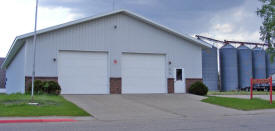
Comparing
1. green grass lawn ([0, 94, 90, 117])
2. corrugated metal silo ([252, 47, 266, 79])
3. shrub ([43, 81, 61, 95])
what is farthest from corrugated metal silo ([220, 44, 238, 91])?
green grass lawn ([0, 94, 90, 117])

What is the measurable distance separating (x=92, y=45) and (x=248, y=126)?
14.3 metres

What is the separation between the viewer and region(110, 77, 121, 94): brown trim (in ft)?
75.1

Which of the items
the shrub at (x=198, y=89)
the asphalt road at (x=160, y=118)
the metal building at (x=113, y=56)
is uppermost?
the metal building at (x=113, y=56)

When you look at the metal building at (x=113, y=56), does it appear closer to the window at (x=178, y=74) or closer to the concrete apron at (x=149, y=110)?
the window at (x=178, y=74)

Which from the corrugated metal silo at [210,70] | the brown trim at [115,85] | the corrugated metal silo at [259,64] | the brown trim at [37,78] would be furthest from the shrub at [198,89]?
the corrugated metal silo at [259,64]

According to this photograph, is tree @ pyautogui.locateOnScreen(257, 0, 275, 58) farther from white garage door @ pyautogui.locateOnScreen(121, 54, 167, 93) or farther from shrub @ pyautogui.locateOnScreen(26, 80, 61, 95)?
shrub @ pyautogui.locateOnScreen(26, 80, 61, 95)

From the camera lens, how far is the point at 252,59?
43281 millimetres

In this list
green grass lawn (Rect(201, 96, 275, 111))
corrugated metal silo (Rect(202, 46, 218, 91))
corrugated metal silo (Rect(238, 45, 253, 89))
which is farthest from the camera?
corrugated metal silo (Rect(238, 45, 253, 89))

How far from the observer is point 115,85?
23.0 metres

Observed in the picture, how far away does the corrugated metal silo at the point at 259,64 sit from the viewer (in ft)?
140

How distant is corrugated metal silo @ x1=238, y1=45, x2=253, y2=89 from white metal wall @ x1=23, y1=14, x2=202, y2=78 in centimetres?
1836

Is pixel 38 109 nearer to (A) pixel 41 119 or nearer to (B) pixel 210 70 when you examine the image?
(A) pixel 41 119

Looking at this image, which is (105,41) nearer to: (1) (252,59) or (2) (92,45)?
(2) (92,45)

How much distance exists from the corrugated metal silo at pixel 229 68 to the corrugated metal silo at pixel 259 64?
3.13m
